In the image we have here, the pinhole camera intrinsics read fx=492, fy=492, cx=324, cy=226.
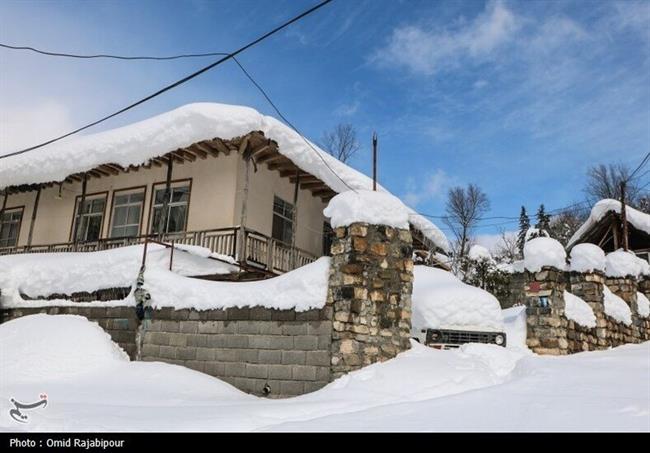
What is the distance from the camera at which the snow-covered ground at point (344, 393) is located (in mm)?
4066

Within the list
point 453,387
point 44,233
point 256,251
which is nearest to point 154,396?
point 453,387

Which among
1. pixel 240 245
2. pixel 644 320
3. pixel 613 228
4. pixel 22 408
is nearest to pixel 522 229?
pixel 613 228

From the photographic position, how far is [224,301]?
8.45m

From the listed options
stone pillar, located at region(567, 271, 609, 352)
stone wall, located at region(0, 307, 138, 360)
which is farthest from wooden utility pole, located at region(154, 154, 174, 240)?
stone pillar, located at region(567, 271, 609, 352)

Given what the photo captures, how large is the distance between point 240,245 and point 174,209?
3.72 m

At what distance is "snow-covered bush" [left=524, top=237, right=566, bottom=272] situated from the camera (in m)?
10.2

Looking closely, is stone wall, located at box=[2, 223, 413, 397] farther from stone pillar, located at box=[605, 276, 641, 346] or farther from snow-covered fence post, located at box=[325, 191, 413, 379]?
stone pillar, located at box=[605, 276, 641, 346]

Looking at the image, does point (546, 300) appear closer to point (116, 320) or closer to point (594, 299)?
point (594, 299)

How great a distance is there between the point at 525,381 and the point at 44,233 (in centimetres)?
1687

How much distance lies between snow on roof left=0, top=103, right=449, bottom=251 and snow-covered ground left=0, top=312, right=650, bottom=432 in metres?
5.00

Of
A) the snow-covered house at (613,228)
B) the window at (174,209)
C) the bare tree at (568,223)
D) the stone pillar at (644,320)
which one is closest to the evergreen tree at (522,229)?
the bare tree at (568,223)

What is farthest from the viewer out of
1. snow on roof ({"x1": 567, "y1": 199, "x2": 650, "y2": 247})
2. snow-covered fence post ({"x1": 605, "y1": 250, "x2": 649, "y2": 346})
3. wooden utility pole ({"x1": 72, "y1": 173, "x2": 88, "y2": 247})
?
snow on roof ({"x1": 567, "y1": 199, "x2": 650, "y2": 247})

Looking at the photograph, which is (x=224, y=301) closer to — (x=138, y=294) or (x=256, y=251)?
(x=138, y=294)

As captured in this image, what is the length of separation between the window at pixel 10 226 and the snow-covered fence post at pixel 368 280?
15.2 meters
